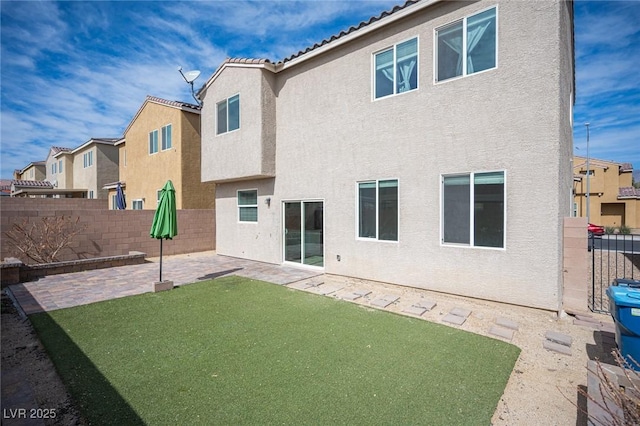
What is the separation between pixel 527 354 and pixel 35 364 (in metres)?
9.02

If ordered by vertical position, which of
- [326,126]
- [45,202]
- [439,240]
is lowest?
[439,240]

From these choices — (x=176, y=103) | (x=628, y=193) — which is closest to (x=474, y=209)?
(x=176, y=103)

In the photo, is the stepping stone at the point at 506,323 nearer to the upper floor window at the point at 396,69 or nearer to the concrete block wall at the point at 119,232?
the upper floor window at the point at 396,69

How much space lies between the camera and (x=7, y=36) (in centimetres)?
903

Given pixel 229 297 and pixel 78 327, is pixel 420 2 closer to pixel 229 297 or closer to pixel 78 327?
pixel 229 297

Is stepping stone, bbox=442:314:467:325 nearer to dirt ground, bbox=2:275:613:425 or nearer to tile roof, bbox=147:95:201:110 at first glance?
dirt ground, bbox=2:275:613:425

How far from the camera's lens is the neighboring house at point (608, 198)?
3884 cm

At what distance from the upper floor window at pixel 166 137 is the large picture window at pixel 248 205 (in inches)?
337

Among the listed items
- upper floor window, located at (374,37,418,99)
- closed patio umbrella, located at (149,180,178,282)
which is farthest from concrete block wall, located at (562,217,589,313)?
closed patio umbrella, located at (149,180,178,282)

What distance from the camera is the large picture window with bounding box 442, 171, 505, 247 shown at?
8.21 metres

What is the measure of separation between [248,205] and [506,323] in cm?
1244

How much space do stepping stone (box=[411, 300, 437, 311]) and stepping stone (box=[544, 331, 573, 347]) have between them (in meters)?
2.52

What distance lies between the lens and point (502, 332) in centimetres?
652

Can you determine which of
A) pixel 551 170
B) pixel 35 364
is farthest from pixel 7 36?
pixel 551 170
